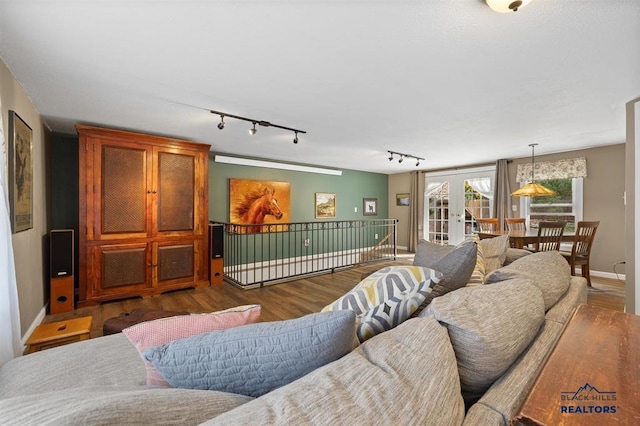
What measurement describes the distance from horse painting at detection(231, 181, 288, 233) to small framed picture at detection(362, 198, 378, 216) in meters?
2.75

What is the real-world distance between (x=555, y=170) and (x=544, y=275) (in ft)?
16.1

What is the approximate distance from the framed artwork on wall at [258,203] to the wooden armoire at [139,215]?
1188 mm

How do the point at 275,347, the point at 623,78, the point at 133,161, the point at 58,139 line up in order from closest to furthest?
the point at 275,347 < the point at 623,78 < the point at 133,161 < the point at 58,139

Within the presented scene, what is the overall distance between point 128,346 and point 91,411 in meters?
1.09

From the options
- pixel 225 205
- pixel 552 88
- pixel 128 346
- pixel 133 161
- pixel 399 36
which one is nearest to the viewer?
pixel 128 346

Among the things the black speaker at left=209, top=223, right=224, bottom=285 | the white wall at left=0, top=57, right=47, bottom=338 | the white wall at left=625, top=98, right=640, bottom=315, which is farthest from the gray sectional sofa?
the black speaker at left=209, top=223, right=224, bottom=285

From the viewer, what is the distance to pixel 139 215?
3656 millimetres

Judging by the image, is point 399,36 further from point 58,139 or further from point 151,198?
point 58,139

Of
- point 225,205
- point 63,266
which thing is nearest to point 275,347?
point 63,266

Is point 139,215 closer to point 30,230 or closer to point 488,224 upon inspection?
point 30,230

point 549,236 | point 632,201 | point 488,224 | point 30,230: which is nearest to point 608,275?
point 488,224

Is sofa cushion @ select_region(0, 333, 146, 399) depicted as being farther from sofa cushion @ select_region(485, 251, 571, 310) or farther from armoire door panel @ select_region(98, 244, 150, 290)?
armoire door panel @ select_region(98, 244, 150, 290)

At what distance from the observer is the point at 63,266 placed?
3.20 metres

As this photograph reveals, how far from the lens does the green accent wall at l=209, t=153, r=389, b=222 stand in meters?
5.18
